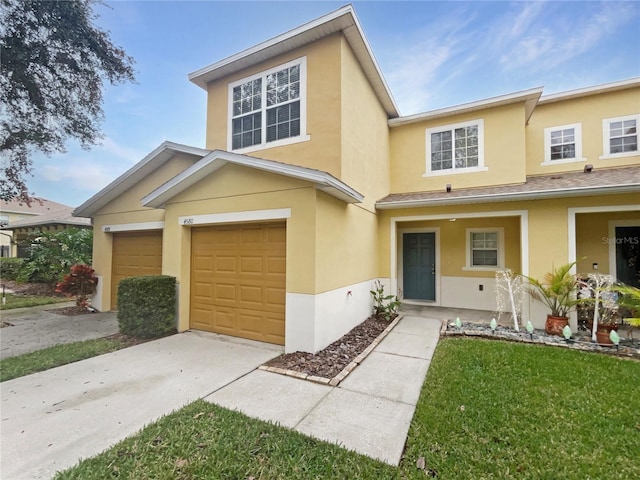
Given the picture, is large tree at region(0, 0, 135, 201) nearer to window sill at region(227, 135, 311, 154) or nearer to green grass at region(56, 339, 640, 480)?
window sill at region(227, 135, 311, 154)

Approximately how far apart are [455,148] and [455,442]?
886 cm

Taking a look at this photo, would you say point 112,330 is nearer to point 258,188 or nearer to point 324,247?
point 258,188

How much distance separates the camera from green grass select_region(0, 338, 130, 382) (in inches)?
184

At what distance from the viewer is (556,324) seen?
6.52m

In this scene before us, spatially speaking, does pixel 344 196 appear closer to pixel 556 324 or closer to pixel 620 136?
pixel 556 324

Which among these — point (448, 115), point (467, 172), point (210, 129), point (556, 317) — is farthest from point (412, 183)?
point (210, 129)

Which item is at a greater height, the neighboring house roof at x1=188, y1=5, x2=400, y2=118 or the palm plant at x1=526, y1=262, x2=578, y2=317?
the neighboring house roof at x1=188, y1=5, x2=400, y2=118

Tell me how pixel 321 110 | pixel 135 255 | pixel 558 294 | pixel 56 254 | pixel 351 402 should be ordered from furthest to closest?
pixel 56 254 < pixel 135 255 < pixel 321 110 < pixel 558 294 < pixel 351 402

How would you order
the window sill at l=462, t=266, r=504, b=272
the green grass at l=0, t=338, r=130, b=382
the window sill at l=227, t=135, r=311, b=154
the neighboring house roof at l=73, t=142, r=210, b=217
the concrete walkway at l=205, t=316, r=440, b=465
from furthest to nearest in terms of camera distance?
1. the window sill at l=462, t=266, r=504, b=272
2. the neighboring house roof at l=73, t=142, r=210, b=217
3. the window sill at l=227, t=135, r=311, b=154
4. the green grass at l=0, t=338, r=130, b=382
5. the concrete walkway at l=205, t=316, r=440, b=465

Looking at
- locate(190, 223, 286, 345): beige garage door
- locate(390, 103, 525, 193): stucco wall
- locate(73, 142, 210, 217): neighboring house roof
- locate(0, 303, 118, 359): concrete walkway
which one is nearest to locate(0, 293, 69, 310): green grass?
locate(0, 303, 118, 359): concrete walkway

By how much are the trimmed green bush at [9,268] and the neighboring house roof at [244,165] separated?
50.7 feet

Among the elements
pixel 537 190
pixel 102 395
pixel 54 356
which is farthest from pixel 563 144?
pixel 54 356

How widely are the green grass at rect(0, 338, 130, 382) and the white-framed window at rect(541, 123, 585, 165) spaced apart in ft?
45.1

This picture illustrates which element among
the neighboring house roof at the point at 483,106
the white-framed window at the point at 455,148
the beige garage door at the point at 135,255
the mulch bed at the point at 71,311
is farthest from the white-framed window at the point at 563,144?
the mulch bed at the point at 71,311
